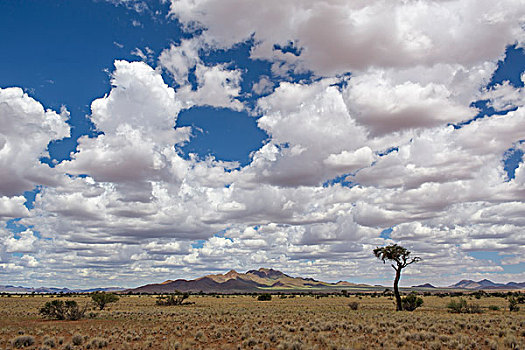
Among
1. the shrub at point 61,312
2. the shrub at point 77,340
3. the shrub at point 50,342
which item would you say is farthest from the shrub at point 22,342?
the shrub at point 61,312

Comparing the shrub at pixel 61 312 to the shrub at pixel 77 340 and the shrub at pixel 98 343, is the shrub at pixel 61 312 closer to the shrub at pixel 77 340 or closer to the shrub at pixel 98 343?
the shrub at pixel 77 340

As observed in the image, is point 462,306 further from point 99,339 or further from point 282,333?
point 99,339

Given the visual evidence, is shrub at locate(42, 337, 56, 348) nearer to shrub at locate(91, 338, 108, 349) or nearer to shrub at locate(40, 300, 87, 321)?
shrub at locate(91, 338, 108, 349)

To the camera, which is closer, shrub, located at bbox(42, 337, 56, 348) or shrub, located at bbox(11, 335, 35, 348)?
shrub, located at bbox(11, 335, 35, 348)

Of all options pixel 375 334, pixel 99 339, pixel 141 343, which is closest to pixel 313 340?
pixel 375 334

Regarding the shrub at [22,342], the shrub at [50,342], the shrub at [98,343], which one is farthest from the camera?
the shrub at [50,342]

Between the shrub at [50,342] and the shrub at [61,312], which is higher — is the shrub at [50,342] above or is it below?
below

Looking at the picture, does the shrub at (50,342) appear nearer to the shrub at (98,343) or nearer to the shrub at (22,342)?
the shrub at (22,342)

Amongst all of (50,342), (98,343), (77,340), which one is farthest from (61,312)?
(98,343)

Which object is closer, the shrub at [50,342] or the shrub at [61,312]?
the shrub at [50,342]

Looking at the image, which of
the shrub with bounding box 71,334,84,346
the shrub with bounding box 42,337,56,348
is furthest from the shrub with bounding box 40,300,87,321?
the shrub with bounding box 71,334,84,346

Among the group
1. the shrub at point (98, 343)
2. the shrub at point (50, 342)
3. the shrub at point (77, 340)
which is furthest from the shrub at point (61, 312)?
the shrub at point (98, 343)

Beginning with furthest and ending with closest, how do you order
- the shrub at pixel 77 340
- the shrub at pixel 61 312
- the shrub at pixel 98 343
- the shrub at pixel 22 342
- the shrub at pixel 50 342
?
the shrub at pixel 61 312 < the shrub at pixel 77 340 < the shrub at pixel 50 342 < the shrub at pixel 22 342 < the shrub at pixel 98 343

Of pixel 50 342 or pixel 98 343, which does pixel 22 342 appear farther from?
pixel 98 343
